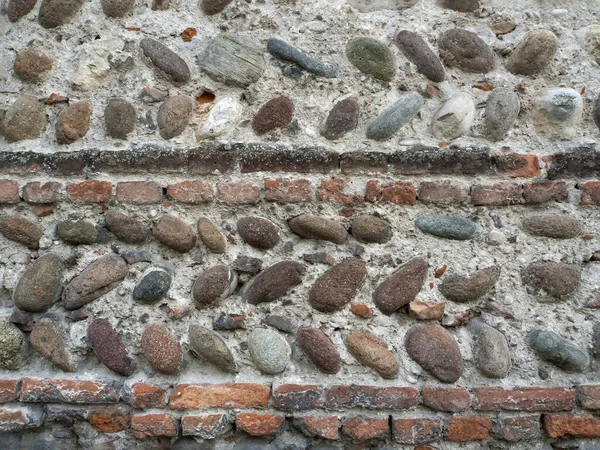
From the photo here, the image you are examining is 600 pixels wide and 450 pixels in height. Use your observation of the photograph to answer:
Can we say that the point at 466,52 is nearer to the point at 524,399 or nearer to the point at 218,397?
the point at 524,399

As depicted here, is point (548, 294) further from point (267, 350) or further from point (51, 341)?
point (51, 341)

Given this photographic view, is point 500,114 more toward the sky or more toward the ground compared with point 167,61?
more toward the sky

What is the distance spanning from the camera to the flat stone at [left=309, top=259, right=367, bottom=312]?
4.54 ft

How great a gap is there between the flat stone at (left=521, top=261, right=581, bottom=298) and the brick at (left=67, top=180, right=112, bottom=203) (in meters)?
1.18

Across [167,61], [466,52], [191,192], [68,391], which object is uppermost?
[466,52]

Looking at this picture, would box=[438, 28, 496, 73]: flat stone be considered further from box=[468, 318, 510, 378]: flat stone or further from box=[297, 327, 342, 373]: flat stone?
box=[297, 327, 342, 373]: flat stone

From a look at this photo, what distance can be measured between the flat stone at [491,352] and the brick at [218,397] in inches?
22.2

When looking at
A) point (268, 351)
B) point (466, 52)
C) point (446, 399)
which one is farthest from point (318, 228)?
point (466, 52)

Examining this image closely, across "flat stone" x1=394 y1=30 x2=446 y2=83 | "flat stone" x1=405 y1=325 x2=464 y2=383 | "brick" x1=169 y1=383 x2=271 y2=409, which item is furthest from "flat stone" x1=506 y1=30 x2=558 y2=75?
"brick" x1=169 y1=383 x2=271 y2=409

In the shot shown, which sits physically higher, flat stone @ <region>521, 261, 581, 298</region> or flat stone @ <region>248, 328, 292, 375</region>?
flat stone @ <region>521, 261, 581, 298</region>

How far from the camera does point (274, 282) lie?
4.55 ft

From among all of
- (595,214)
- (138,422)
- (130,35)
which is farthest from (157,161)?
(595,214)

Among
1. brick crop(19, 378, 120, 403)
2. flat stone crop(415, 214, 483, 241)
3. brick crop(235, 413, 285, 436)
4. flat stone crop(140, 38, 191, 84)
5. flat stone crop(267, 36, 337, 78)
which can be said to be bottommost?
brick crop(19, 378, 120, 403)

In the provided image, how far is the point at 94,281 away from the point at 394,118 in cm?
94
